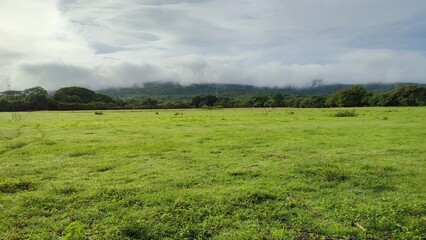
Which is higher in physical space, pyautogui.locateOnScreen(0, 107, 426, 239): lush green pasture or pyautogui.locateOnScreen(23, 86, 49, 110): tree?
pyautogui.locateOnScreen(23, 86, 49, 110): tree

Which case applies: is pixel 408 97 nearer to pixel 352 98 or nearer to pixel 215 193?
pixel 352 98

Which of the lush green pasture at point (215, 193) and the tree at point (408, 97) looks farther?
the tree at point (408, 97)

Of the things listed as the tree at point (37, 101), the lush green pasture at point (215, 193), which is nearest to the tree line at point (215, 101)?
the tree at point (37, 101)

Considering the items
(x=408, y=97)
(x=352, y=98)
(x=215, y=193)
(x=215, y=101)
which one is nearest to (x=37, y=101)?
(x=215, y=101)

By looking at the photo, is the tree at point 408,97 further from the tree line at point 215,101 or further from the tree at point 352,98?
the tree at point 352,98

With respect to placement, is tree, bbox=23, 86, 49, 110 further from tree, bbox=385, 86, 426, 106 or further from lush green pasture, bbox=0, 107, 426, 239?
tree, bbox=385, 86, 426, 106

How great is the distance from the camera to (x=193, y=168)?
1544 centimetres

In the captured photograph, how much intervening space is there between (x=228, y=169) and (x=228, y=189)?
3.13m

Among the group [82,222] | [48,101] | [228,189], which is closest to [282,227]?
[228,189]

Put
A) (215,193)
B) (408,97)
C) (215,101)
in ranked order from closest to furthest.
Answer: (215,193), (408,97), (215,101)

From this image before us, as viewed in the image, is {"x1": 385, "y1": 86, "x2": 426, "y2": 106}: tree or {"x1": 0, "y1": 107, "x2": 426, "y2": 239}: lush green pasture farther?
{"x1": 385, "y1": 86, "x2": 426, "y2": 106}: tree

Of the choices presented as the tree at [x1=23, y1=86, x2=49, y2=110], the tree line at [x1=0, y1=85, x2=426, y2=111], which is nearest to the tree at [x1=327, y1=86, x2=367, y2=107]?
the tree line at [x1=0, y1=85, x2=426, y2=111]

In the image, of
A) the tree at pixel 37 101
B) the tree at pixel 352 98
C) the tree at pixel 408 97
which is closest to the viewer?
the tree at pixel 37 101

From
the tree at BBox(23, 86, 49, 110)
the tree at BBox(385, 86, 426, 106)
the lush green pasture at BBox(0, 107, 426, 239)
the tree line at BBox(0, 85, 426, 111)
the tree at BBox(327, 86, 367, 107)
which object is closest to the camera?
the lush green pasture at BBox(0, 107, 426, 239)
